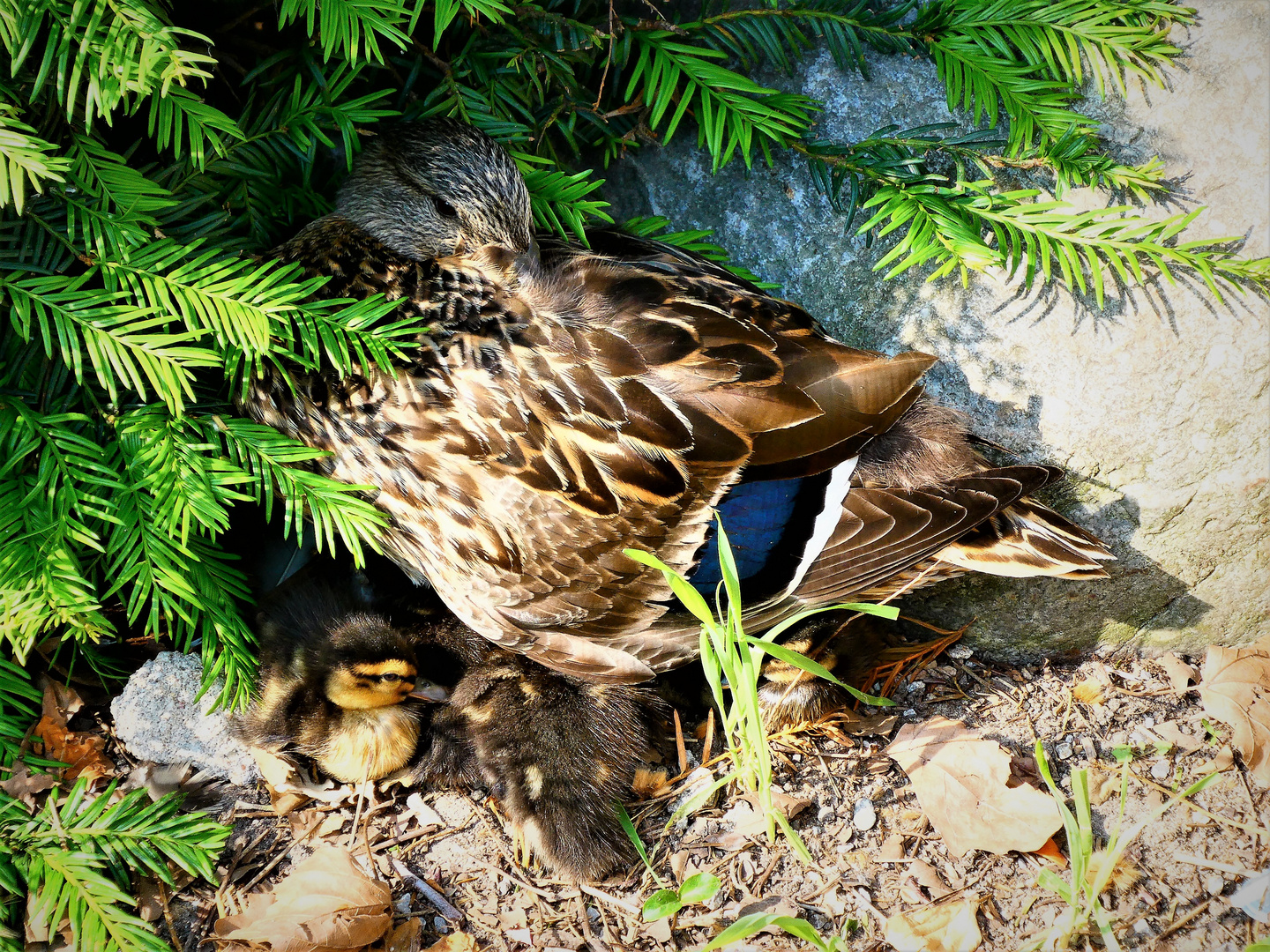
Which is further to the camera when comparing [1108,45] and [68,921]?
[1108,45]

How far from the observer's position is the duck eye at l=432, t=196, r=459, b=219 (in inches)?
90.0

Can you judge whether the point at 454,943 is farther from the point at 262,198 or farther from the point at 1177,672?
the point at 1177,672

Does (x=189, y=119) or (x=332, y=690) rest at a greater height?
(x=189, y=119)

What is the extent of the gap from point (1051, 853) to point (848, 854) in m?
0.47

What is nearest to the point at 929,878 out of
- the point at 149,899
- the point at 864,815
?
the point at 864,815

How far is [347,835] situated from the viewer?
2.34 metres

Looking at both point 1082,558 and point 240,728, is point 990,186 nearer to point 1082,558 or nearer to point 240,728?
point 1082,558

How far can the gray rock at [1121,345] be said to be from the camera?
8.16 feet

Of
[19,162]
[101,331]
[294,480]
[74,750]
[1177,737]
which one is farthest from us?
[1177,737]

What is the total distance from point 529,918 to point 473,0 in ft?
6.75

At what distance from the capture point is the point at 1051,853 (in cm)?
220

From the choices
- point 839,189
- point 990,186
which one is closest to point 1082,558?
point 990,186

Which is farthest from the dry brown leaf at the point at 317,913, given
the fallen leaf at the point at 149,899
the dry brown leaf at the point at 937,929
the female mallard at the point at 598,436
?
the dry brown leaf at the point at 937,929

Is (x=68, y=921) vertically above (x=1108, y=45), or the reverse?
(x=1108, y=45)
